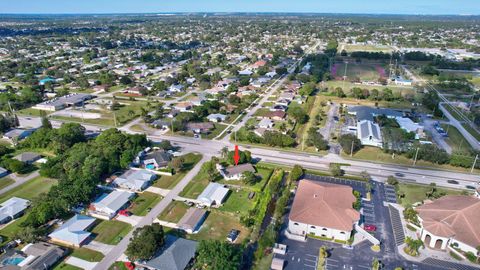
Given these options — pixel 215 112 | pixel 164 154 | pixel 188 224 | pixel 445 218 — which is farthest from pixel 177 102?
pixel 445 218

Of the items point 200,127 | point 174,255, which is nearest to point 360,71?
point 200,127

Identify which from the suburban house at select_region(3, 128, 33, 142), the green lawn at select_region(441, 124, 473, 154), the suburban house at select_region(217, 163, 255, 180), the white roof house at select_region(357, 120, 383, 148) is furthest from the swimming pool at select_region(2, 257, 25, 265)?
the green lawn at select_region(441, 124, 473, 154)

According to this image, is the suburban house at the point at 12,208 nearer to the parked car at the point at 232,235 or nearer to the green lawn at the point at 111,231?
the green lawn at the point at 111,231

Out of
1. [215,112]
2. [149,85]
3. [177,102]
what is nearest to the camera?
[215,112]

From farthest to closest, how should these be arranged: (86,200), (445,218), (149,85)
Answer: (149,85), (86,200), (445,218)

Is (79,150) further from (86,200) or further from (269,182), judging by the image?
(269,182)

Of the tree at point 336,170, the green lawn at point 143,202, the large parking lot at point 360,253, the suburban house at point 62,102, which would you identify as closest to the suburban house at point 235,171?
the green lawn at point 143,202

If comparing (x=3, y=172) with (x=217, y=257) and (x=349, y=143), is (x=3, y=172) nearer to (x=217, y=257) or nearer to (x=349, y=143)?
(x=217, y=257)
